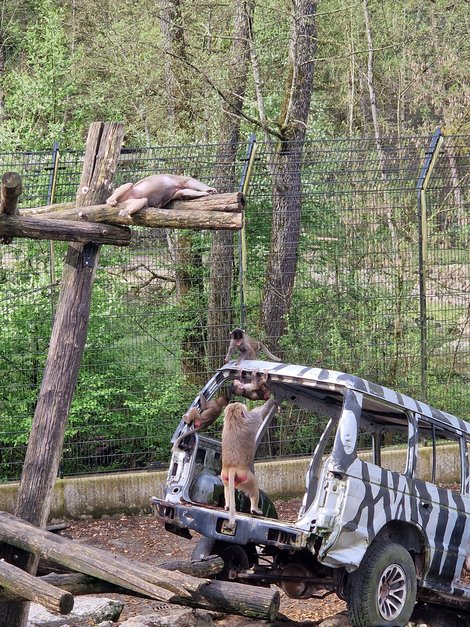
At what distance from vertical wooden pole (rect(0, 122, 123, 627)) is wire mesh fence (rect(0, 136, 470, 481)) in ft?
13.3

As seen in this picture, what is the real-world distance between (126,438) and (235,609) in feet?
19.2

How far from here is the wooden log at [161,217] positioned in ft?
26.7

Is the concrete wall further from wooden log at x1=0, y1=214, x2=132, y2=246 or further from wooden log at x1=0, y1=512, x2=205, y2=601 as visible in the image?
wooden log at x1=0, y1=214, x2=132, y2=246

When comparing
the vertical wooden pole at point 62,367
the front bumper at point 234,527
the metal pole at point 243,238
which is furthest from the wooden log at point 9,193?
the metal pole at point 243,238

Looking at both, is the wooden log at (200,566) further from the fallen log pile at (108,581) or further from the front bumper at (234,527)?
the fallen log pile at (108,581)

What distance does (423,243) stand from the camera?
14.2 meters

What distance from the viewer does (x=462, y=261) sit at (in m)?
14.4

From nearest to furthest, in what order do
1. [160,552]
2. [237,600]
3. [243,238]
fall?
[237,600]
[160,552]
[243,238]

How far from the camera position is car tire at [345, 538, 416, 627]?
8242 millimetres

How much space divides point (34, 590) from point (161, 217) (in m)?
3.05

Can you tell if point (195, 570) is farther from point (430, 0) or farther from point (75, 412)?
point (430, 0)

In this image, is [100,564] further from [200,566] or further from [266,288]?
[266,288]

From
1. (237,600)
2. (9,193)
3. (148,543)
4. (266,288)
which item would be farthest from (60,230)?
(266,288)

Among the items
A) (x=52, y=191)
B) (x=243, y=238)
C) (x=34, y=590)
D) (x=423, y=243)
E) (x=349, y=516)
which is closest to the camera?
(x=34, y=590)
